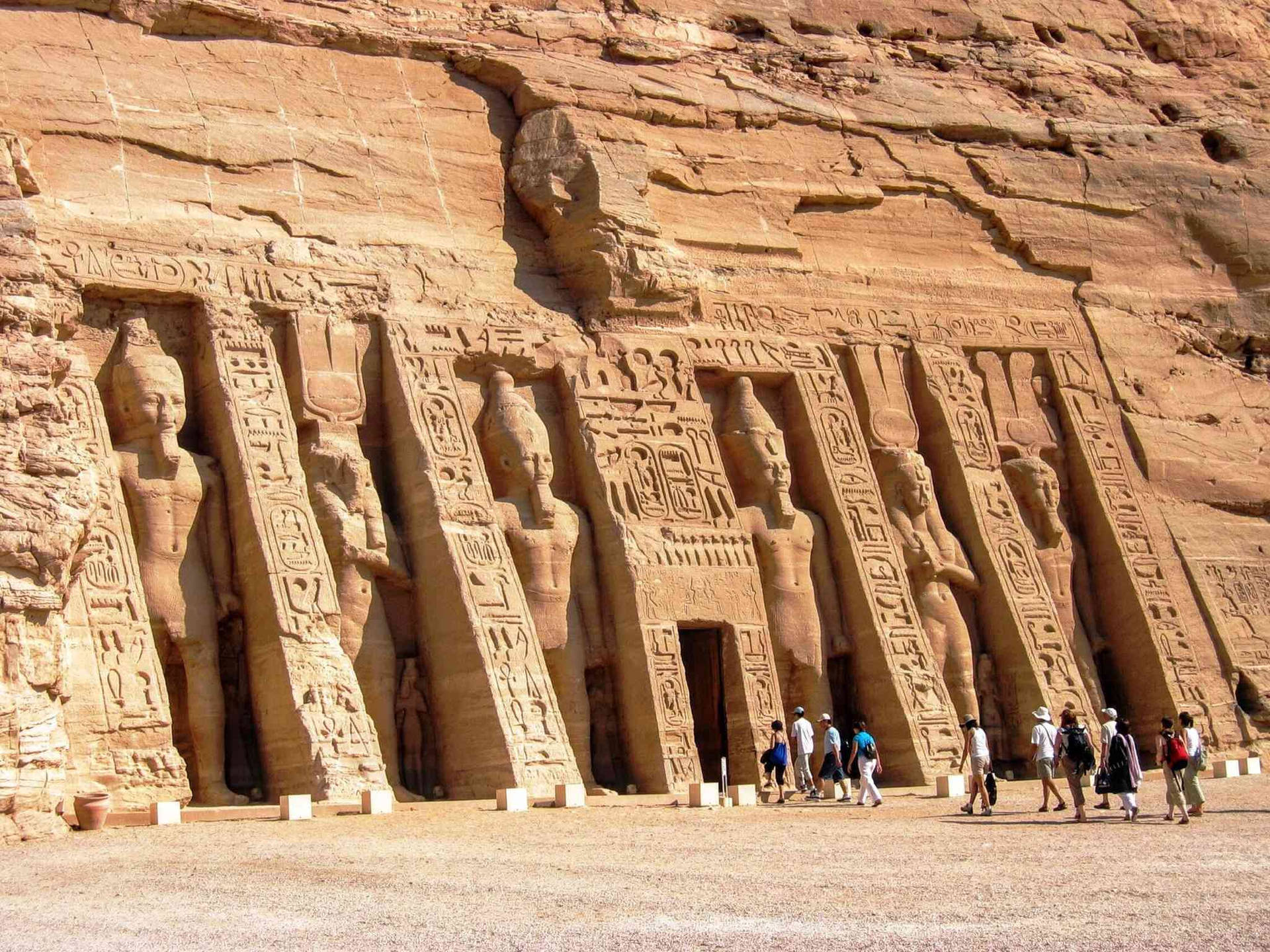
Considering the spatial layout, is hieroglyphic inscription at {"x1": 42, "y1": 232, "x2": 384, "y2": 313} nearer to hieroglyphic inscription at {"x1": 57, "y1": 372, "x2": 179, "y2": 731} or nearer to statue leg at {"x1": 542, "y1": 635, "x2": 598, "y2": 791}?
hieroglyphic inscription at {"x1": 57, "y1": 372, "x2": 179, "y2": 731}

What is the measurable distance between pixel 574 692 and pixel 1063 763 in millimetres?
4391

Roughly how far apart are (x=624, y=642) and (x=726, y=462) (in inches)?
104

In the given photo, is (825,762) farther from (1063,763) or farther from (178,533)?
(178,533)

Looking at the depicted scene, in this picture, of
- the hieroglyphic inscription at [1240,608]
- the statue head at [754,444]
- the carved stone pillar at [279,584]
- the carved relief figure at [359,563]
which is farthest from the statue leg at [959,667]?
the carved stone pillar at [279,584]

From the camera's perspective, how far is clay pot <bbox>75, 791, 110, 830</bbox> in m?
12.2

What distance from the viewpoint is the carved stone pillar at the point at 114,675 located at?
14000 millimetres

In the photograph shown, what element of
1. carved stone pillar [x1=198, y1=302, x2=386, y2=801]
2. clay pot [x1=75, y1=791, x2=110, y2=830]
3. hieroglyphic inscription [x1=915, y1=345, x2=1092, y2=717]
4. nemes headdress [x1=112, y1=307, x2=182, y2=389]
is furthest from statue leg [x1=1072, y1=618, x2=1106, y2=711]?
clay pot [x1=75, y1=791, x2=110, y2=830]

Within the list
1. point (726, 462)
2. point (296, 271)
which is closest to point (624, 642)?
point (726, 462)

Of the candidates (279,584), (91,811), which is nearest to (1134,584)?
(279,584)

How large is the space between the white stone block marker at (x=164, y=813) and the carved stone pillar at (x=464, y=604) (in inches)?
122

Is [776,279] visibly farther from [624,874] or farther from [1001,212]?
[624,874]

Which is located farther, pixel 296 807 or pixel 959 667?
pixel 959 667

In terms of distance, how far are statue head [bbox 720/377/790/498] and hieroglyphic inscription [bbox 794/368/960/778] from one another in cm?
52

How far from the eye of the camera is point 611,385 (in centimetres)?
1802
